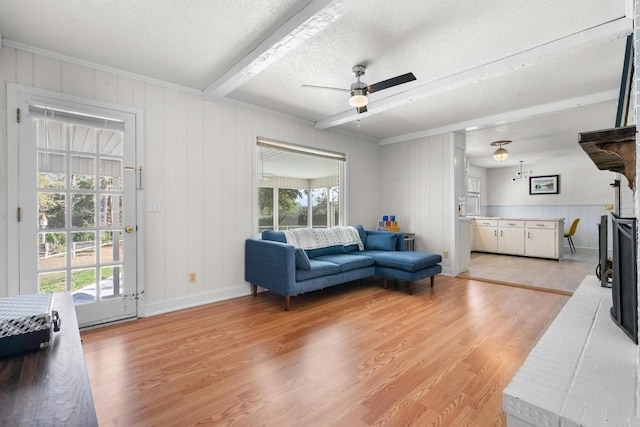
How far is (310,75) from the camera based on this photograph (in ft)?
9.76

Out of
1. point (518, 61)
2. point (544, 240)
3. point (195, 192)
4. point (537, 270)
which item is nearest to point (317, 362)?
point (195, 192)

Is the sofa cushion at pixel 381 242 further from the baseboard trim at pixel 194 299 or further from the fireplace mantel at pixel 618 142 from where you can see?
the fireplace mantel at pixel 618 142

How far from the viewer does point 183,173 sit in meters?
3.28

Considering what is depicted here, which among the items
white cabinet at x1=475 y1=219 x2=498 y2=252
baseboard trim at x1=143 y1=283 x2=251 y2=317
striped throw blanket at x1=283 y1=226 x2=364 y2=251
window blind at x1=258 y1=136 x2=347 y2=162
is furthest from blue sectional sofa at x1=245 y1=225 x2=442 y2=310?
white cabinet at x1=475 y1=219 x2=498 y2=252

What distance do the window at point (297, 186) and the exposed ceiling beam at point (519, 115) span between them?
1.53 metres

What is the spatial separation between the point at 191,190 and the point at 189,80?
1152mm

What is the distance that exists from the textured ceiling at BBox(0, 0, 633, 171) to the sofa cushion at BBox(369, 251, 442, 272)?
6.25 ft

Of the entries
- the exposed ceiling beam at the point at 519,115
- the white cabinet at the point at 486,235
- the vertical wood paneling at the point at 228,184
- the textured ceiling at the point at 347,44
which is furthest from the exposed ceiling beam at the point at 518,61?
the white cabinet at the point at 486,235

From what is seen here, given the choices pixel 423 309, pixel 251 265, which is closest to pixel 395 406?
pixel 423 309

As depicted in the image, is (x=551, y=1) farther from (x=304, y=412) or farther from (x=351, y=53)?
(x=304, y=412)

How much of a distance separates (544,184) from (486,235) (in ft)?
9.23

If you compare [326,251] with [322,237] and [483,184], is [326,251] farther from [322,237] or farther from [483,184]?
[483,184]

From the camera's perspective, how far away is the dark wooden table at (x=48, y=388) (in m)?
0.60

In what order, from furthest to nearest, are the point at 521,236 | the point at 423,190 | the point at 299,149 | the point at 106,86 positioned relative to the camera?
the point at 521,236 < the point at 423,190 < the point at 299,149 < the point at 106,86
